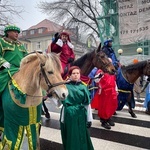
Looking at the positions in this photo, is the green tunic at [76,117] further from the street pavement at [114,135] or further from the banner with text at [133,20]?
the banner with text at [133,20]

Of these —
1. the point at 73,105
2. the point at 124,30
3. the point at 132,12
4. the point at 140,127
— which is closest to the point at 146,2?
the point at 132,12

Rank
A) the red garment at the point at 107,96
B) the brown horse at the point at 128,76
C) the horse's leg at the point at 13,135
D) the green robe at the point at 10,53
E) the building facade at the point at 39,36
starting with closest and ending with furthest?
the horse's leg at the point at 13,135
the green robe at the point at 10,53
the red garment at the point at 107,96
the brown horse at the point at 128,76
the building facade at the point at 39,36

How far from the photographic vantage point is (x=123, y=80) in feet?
20.1

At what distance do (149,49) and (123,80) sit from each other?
9.94 m

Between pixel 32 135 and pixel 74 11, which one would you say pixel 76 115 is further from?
pixel 74 11

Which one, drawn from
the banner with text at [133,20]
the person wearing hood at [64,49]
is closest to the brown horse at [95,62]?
the person wearing hood at [64,49]

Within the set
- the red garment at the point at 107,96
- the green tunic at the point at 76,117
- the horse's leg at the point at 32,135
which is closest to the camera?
the horse's leg at the point at 32,135

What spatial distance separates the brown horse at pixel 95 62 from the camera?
4.82 m

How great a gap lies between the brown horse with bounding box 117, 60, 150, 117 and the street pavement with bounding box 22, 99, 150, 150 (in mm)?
691

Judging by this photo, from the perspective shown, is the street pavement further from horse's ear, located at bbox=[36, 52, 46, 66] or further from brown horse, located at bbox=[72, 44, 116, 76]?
horse's ear, located at bbox=[36, 52, 46, 66]

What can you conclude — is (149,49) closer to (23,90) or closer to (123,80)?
(123,80)

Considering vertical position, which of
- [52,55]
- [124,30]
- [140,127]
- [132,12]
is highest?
[132,12]

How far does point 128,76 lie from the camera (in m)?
6.08

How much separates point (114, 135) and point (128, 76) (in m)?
2.04
